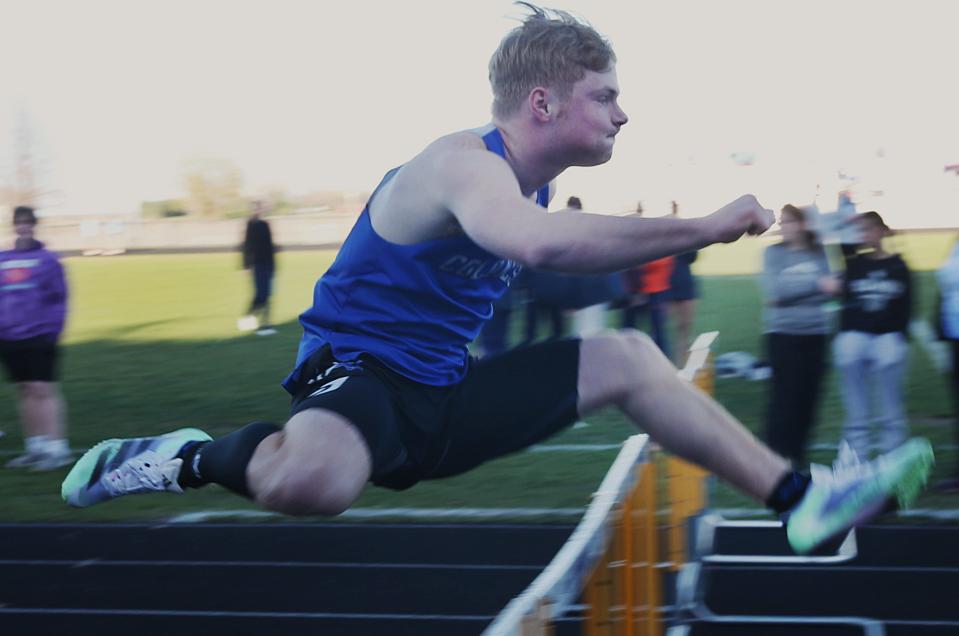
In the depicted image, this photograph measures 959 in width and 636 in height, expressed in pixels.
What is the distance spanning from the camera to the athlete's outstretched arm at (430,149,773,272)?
2.35 meters

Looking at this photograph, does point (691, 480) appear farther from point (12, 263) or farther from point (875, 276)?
point (12, 263)

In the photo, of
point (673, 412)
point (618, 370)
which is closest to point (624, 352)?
point (618, 370)

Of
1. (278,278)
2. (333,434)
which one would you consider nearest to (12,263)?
(333,434)

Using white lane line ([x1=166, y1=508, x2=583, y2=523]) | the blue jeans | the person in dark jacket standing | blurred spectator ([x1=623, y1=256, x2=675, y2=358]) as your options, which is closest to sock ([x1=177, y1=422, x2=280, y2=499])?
white lane line ([x1=166, y1=508, x2=583, y2=523])

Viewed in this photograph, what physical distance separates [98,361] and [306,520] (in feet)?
27.0

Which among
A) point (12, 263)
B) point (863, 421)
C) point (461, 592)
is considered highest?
point (12, 263)

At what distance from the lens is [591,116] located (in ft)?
9.01

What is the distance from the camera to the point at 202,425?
33.3ft

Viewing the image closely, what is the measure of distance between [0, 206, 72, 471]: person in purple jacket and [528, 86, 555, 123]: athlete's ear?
19.1 ft

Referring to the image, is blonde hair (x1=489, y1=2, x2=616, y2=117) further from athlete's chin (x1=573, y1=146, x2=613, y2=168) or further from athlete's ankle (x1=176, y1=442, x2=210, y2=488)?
athlete's ankle (x1=176, y1=442, x2=210, y2=488)

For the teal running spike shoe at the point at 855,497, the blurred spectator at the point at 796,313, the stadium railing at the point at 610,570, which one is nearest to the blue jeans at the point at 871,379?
the blurred spectator at the point at 796,313

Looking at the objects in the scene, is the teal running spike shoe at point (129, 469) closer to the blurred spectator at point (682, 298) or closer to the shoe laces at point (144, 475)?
the shoe laces at point (144, 475)

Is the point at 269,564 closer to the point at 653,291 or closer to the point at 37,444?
the point at 37,444

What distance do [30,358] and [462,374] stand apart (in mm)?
5672
